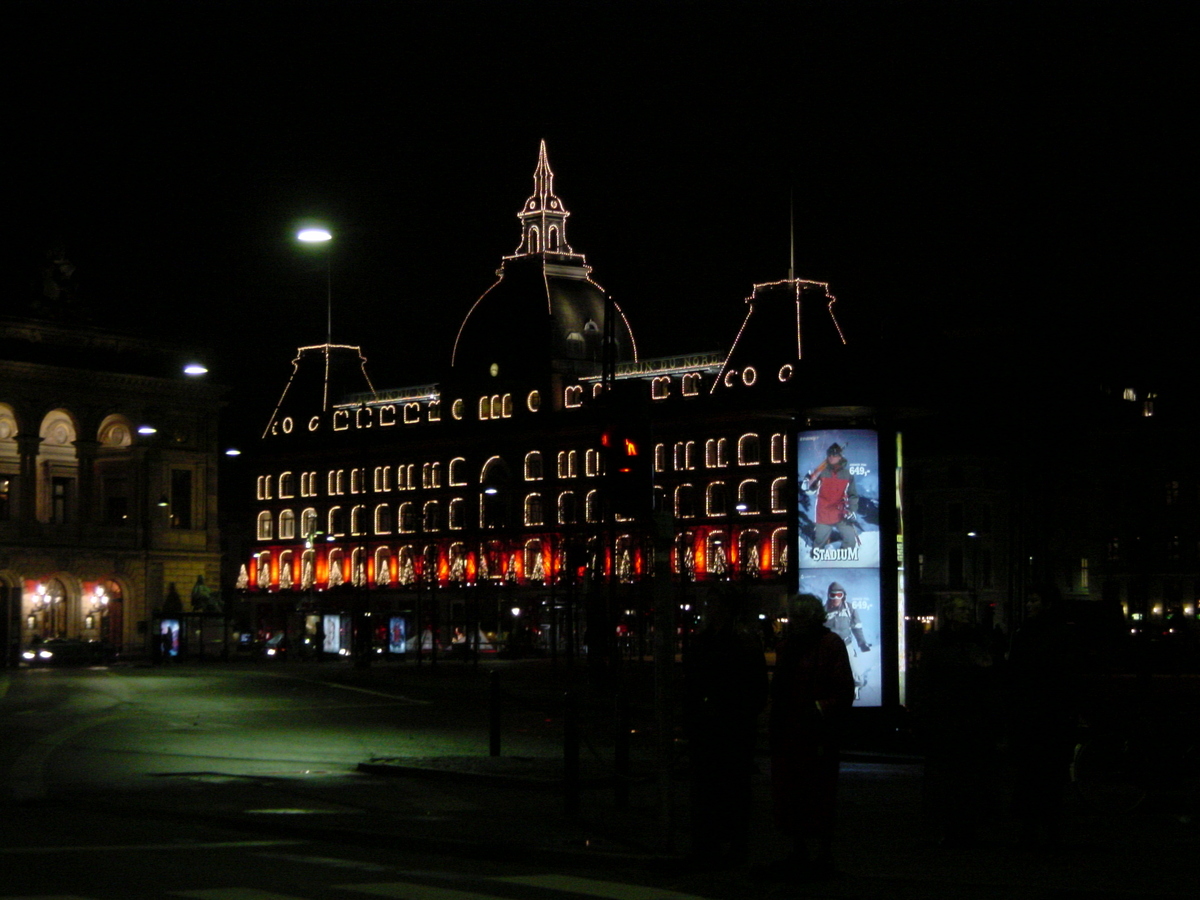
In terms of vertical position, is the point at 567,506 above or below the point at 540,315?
below

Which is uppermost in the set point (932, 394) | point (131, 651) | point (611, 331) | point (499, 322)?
point (499, 322)

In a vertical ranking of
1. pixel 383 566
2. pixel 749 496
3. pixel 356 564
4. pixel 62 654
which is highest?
pixel 749 496

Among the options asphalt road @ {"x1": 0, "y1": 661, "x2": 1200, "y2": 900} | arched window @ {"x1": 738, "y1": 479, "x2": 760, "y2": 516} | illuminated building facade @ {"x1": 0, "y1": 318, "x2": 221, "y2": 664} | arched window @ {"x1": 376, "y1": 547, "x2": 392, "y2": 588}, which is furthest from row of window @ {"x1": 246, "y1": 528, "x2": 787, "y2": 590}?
asphalt road @ {"x1": 0, "y1": 661, "x2": 1200, "y2": 900}

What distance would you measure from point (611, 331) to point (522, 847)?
74.1ft

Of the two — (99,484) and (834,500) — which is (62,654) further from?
(834,500)

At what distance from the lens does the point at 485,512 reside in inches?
5753

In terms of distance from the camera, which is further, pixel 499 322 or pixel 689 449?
pixel 499 322

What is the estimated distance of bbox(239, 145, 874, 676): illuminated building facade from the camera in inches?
5089

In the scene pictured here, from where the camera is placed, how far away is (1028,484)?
5172 cm

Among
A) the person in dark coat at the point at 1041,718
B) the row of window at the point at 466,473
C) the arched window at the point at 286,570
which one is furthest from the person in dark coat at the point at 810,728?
the arched window at the point at 286,570

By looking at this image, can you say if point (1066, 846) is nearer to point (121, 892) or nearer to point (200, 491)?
point (121, 892)

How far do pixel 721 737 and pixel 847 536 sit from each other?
1072 centimetres

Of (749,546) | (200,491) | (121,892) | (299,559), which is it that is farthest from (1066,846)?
(299,559)

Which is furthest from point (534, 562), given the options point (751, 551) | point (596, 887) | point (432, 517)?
point (596, 887)
